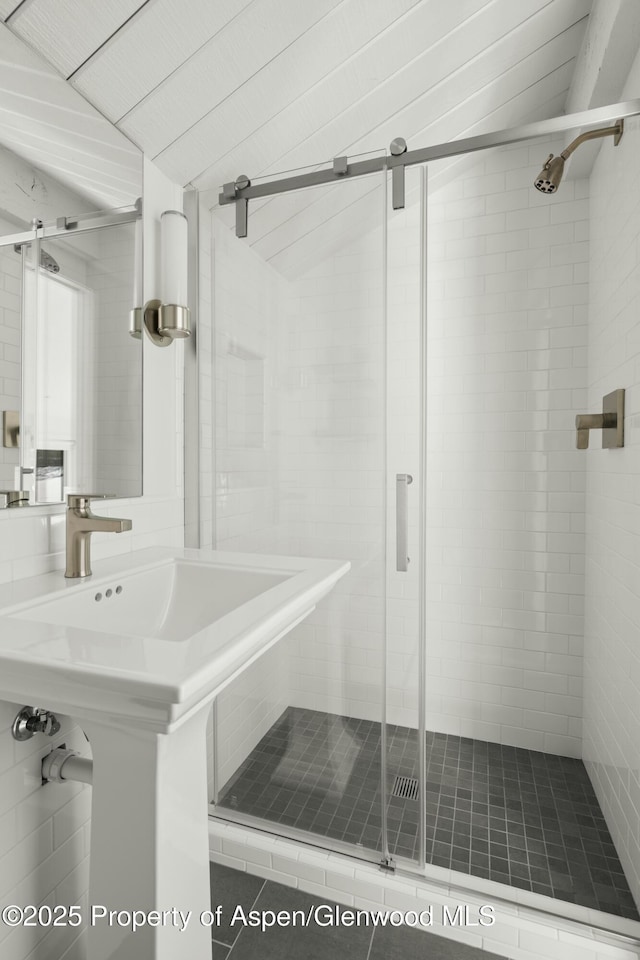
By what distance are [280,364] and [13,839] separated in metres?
1.28

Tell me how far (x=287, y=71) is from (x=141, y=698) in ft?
5.15

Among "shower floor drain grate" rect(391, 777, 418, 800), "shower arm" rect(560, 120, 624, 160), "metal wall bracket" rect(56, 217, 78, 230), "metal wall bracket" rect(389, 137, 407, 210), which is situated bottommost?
"shower floor drain grate" rect(391, 777, 418, 800)

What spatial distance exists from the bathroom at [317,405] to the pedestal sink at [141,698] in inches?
5.0

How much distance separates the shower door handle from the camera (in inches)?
56.3

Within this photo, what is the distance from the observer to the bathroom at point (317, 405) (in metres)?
1.11

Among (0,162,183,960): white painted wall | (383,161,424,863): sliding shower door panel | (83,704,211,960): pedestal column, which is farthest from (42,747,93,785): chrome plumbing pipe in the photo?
(383,161,424,863): sliding shower door panel

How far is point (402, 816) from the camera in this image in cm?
141

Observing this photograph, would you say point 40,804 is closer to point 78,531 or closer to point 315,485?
point 78,531

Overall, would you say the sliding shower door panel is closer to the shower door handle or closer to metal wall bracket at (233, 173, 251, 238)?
the shower door handle

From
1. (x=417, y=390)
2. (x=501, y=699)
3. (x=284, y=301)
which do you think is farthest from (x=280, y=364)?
(x=501, y=699)

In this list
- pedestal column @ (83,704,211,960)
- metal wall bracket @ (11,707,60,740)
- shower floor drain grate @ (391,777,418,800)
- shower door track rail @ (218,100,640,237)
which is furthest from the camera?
shower floor drain grate @ (391,777,418,800)

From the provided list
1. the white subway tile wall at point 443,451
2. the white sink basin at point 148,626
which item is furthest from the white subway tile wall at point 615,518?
the white sink basin at point 148,626

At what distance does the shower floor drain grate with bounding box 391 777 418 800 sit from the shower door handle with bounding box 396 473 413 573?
63cm

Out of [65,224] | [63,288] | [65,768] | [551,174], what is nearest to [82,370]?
[63,288]
